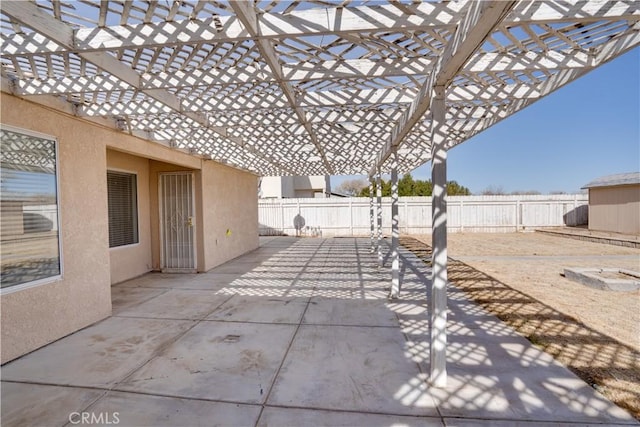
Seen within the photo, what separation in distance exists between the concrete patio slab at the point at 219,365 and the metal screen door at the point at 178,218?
3.95m

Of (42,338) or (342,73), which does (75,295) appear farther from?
(342,73)

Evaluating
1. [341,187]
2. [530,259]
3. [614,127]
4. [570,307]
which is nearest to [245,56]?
[570,307]

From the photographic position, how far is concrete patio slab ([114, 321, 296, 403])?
261 cm

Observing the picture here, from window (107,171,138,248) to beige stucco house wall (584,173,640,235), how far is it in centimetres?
1776

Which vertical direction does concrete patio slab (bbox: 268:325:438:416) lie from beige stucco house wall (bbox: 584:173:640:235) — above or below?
below

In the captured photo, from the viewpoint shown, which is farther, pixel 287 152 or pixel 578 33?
pixel 287 152

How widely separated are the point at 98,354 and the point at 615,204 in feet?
59.9

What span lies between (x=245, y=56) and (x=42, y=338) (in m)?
3.92

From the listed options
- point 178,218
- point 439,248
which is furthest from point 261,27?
point 178,218

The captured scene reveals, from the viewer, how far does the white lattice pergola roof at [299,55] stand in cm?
215

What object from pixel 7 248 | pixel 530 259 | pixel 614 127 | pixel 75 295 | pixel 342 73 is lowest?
pixel 530 259

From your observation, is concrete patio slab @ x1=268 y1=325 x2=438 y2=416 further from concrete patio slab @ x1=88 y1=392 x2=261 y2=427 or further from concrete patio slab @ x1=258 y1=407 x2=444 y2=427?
concrete patio slab @ x1=88 y1=392 x2=261 y2=427

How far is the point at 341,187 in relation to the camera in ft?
154
